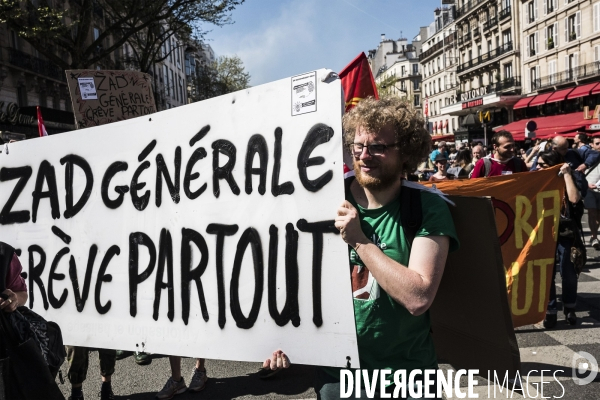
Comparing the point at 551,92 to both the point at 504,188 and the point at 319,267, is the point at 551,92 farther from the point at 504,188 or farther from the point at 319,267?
the point at 319,267

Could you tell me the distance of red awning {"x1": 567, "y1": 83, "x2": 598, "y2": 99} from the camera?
34938mm

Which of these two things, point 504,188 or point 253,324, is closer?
point 253,324

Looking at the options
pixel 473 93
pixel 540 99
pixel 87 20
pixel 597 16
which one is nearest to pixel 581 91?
pixel 597 16

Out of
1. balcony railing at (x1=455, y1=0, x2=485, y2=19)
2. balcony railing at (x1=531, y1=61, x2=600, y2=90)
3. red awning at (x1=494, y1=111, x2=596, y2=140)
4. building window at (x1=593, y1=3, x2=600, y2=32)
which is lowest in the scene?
red awning at (x1=494, y1=111, x2=596, y2=140)

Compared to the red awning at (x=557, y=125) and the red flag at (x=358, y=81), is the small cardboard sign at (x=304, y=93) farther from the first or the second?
the red awning at (x=557, y=125)

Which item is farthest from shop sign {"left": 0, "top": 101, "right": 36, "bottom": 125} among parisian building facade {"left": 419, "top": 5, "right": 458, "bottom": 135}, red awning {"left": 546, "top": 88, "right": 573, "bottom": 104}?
parisian building facade {"left": 419, "top": 5, "right": 458, "bottom": 135}

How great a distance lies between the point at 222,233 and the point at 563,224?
414 cm

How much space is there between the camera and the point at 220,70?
53125 mm

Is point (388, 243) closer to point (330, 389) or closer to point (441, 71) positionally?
point (330, 389)

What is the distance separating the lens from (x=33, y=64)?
Answer: 27344 millimetres

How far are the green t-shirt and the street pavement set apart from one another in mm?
1866

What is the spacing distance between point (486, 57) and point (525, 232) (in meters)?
53.1

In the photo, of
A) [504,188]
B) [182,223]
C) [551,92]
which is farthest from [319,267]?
[551,92]

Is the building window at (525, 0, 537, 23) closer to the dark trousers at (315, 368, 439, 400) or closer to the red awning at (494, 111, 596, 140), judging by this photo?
the red awning at (494, 111, 596, 140)
